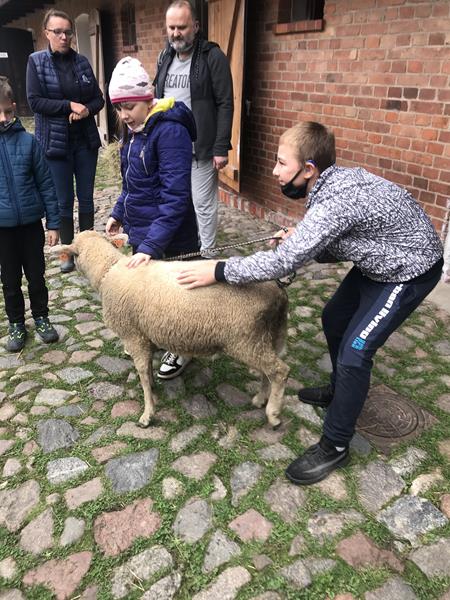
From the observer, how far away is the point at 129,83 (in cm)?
246

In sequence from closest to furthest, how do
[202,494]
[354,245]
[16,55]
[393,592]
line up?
[393,592]
[354,245]
[202,494]
[16,55]

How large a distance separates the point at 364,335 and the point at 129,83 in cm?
173

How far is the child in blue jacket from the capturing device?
3271mm

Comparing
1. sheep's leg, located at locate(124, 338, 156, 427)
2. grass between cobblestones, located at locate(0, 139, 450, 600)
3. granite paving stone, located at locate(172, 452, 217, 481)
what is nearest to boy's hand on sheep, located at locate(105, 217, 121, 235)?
sheep's leg, located at locate(124, 338, 156, 427)

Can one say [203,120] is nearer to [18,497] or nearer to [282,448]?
[282,448]

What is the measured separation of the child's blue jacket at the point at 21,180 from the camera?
10.7 feet

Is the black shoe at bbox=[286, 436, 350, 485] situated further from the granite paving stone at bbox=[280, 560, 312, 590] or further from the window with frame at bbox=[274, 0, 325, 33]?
the window with frame at bbox=[274, 0, 325, 33]

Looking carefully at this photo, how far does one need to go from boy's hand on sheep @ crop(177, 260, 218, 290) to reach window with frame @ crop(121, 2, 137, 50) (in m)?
9.55

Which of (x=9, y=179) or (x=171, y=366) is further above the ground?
(x=9, y=179)

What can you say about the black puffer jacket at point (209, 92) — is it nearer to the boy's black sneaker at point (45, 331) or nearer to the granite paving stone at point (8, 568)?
the boy's black sneaker at point (45, 331)

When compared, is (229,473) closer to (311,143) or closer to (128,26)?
(311,143)

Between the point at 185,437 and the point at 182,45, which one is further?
the point at 182,45

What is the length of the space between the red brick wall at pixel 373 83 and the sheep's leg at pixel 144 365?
3.05m

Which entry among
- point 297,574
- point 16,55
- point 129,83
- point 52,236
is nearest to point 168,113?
point 129,83
